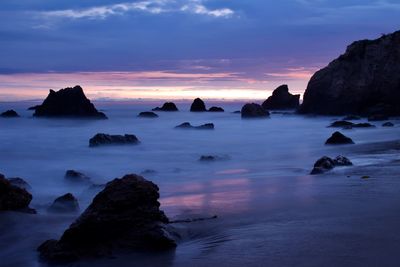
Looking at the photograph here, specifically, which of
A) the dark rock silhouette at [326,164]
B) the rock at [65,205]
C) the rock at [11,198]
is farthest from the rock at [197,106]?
the rock at [11,198]

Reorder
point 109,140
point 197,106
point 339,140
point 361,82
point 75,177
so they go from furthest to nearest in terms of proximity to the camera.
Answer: point 197,106 → point 361,82 → point 109,140 → point 339,140 → point 75,177

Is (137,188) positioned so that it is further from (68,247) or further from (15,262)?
(15,262)

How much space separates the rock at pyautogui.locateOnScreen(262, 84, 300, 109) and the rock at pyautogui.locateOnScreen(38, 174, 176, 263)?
191 feet

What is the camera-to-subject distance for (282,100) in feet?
207

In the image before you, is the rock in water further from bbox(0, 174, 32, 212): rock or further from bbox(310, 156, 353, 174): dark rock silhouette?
bbox(0, 174, 32, 212): rock

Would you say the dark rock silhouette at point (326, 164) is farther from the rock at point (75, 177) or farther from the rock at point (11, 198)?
the rock at point (11, 198)

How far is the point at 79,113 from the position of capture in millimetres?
43188

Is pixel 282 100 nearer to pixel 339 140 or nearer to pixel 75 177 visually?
pixel 339 140

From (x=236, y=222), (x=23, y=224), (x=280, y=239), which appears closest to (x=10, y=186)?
(x=23, y=224)

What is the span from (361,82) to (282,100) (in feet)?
61.9

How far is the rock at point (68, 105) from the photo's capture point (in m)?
43.3

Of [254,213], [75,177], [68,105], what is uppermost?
[68,105]

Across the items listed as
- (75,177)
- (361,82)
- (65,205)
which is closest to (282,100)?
(361,82)

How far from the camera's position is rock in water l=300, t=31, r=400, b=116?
42750 mm
